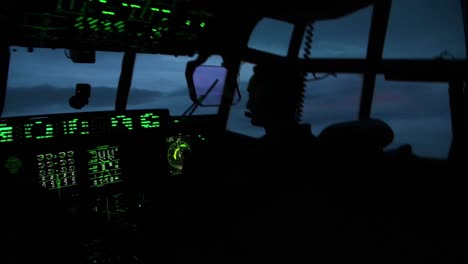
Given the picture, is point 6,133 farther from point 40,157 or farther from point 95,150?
point 95,150

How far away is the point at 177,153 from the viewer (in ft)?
6.93

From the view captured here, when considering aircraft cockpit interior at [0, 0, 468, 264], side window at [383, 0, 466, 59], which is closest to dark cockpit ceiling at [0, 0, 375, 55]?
aircraft cockpit interior at [0, 0, 468, 264]

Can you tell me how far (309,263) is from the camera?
166 centimetres

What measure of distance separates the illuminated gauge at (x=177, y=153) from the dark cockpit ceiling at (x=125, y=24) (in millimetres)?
575

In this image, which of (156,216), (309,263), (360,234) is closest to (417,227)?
(360,234)

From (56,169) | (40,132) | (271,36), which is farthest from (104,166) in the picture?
(271,36)

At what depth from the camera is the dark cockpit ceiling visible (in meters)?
1.57

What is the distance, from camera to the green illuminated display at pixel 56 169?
67.7 inches

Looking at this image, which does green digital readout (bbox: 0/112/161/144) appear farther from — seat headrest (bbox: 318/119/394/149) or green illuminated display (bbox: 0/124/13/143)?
seat headrest (bbox: 318/119/394/149)

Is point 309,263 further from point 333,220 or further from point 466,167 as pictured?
point 466,167

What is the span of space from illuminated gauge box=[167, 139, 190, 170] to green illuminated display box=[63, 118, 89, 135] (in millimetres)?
448

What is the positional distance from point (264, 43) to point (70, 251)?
9.92ft

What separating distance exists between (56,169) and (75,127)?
216mm

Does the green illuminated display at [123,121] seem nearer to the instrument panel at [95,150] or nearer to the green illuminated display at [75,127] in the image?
the instrument panel at [95,150]
